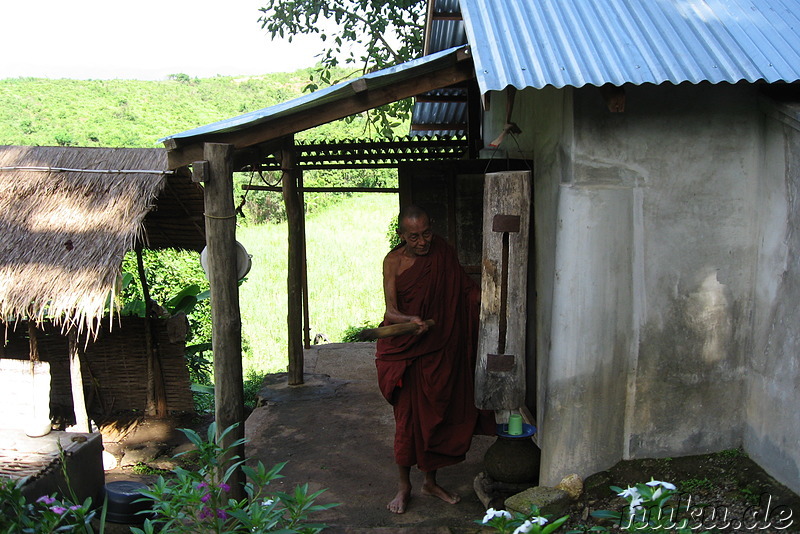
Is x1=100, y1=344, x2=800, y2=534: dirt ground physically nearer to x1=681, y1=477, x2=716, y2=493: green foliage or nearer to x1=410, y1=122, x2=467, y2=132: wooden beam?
x1=681, y1=477, x2=716, y2=493: green foliage

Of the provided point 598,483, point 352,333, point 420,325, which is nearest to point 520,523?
point 598,483

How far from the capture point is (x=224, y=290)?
425 cm

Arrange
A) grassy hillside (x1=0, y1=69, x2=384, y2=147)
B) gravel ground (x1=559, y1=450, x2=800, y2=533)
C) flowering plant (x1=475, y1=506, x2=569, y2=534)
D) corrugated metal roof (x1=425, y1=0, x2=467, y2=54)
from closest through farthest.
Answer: flowering plant (x1=475, y1=506, x2=569, y2=534), gravel ground (x1=559, y1=450, x2=800, y2=533), corrugated metal roof (x1=425, y1=0, x2=467, y2=54), grassy hillside (x1=0, y1=69, x2=384, y2=147)

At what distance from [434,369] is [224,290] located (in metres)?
1.37

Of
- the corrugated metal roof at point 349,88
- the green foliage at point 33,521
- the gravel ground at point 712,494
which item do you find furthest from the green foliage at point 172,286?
the gravel ground at point 712,494

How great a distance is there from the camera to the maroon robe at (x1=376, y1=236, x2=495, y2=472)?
4520mm

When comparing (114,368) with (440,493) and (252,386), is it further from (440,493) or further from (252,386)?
(440,493)

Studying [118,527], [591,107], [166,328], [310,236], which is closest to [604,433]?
[591,107]

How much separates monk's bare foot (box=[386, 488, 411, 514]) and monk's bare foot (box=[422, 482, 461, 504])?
19 centimetres

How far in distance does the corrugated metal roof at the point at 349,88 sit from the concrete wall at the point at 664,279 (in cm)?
76

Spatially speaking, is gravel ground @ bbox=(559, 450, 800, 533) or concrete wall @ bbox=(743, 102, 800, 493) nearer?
gravel ground @ bbox=(559, 450, 800, 533)

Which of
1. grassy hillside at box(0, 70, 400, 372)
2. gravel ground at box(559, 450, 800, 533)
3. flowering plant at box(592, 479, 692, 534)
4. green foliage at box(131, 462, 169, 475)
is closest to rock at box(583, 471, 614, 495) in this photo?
gravel ground at box(559, 450, 800, 533)

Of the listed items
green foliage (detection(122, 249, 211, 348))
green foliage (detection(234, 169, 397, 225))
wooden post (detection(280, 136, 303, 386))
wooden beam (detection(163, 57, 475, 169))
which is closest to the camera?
wooden beam (detection(163, 57, 475, 169))

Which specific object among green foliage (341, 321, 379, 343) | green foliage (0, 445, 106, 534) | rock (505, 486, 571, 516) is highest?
green foliage (0, 445, 106, 534)
